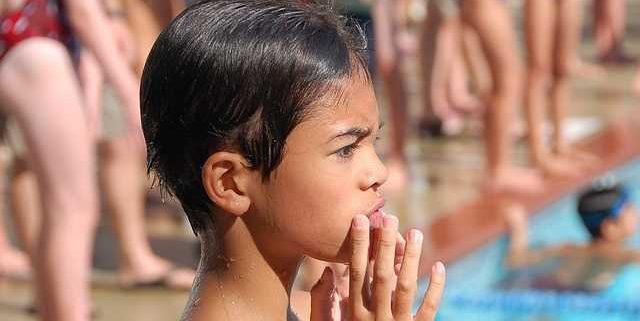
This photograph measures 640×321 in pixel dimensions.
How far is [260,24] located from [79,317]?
2418 mm

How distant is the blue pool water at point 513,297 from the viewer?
5938 millimetres

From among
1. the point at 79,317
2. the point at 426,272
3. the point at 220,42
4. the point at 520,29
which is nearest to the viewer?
the point at 220,42

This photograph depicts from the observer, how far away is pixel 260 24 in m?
2.07

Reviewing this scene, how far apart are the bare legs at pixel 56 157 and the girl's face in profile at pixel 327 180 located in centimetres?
213

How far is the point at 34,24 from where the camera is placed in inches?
173

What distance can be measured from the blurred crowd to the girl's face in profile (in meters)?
0.38

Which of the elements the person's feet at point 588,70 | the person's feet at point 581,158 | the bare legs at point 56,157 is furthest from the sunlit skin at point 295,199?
the person's feet at point 588,70

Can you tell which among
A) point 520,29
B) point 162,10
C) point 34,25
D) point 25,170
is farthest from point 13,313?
point 520,29

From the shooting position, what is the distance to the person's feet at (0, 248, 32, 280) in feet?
20.1

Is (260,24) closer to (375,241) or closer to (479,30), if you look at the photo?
(375,241)

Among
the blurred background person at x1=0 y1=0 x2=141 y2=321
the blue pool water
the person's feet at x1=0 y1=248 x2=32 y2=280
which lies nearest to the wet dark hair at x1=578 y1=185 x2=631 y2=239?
the blue pool water

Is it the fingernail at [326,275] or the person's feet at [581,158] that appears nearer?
the fingernail at [326,275]

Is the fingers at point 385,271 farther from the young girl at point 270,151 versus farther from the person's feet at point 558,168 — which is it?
the person's feet at point 558,168

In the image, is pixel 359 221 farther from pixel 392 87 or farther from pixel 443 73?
pixel 443 73
